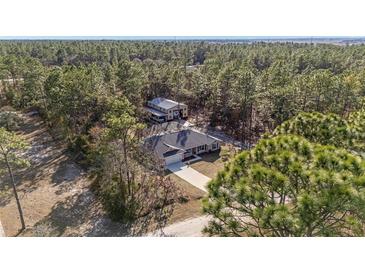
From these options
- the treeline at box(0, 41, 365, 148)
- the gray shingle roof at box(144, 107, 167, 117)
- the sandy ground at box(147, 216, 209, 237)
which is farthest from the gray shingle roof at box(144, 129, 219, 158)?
the sandy ground at box(147, 216, 209, 237)

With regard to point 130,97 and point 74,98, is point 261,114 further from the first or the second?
point 74,98

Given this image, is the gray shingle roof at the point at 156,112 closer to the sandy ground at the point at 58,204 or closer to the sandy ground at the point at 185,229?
the sandy ground at the point at 58,204

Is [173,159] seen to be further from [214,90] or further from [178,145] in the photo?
[214,90]

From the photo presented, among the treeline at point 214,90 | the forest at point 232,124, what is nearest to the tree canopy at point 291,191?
the forest at point 232,124

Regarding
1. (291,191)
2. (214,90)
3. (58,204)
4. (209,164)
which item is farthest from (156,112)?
(291,191)

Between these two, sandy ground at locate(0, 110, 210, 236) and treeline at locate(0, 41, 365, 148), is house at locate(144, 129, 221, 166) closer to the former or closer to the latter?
treeline at locate(0, 41, 365, 148)

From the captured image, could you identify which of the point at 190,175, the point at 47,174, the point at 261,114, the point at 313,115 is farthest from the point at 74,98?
the point at 313,115
